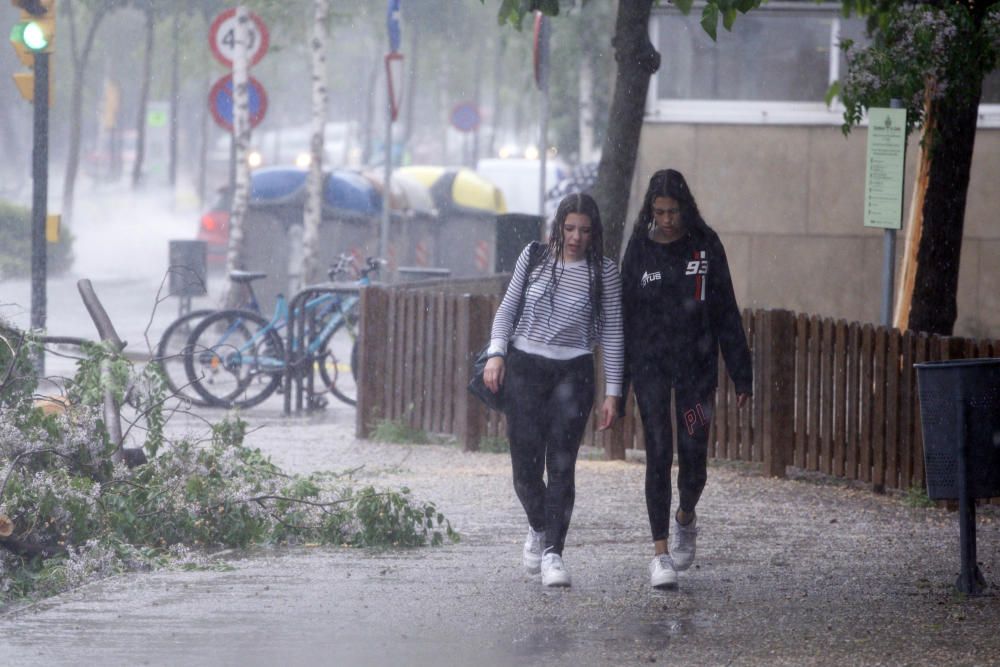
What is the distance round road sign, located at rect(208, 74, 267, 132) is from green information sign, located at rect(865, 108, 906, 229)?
10.1 metres

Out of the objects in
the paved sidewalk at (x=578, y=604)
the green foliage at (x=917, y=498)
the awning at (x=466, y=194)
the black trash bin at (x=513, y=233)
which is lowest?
the paved sidewalk at (x=578, y=604)

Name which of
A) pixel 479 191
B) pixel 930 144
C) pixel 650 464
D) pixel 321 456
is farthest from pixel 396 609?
pixel 479 191

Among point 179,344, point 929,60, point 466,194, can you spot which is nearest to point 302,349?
point 179,344

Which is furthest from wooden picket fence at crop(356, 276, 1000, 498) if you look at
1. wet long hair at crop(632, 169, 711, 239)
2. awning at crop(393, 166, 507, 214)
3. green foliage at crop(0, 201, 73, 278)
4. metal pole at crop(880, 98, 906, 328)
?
awning at crop(393, 166, 507, 214)

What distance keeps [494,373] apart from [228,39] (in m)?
13.1

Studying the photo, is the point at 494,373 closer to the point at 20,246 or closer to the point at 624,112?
the point at 624,112

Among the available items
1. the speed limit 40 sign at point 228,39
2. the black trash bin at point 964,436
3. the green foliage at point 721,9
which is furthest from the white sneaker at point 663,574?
the speed limit 40 sign at point 228,39

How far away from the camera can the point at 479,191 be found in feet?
104

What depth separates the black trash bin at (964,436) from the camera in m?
6.72

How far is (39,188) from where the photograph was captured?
12.5 metres

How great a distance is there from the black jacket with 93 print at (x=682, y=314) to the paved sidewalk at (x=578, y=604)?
94 centimetres

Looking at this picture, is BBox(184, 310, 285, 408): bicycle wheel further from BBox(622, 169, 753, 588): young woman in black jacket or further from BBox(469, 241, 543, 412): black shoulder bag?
BBox(622, 169, 753, 588): young woman in black jacket

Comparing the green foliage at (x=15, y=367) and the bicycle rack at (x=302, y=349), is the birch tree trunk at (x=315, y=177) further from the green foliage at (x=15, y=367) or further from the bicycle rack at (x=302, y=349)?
the green foliage at (x=15, y=367)

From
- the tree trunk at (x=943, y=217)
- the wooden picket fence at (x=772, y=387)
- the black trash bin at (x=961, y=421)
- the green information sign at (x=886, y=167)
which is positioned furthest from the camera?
the tree trunk at (x=943, y=217)
